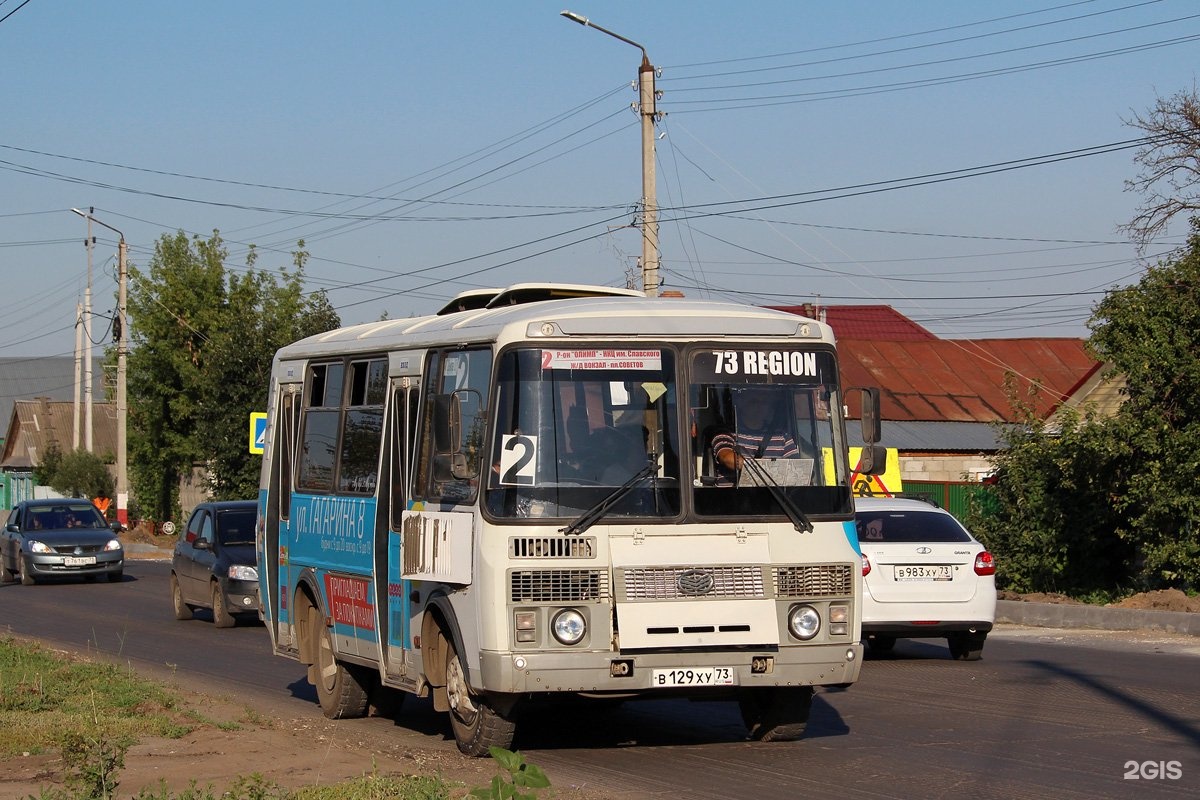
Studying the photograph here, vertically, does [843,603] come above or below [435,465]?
below

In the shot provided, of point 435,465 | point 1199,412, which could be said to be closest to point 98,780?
point 435,465

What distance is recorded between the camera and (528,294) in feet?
39.0

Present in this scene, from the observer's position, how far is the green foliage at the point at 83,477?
202 ft

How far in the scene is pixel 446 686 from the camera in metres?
10.2

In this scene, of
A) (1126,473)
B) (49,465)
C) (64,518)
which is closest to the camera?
(1126,473)

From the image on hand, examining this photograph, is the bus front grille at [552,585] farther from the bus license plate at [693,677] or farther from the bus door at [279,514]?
the bus door at [279,514]

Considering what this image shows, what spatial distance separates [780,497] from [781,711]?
1.58m

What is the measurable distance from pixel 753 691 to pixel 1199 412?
Result: 1271 centimetres

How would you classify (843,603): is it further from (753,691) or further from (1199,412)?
(1199,412)

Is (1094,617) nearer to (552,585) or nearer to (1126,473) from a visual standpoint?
(1126,473)

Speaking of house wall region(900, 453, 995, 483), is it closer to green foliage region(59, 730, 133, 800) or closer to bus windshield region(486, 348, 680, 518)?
bus windshield region(486, 348, 680, 518)

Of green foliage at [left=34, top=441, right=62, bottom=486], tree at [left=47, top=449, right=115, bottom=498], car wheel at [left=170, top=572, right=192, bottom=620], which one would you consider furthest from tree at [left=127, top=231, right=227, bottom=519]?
car wheel at [left=170, top=572, right=192, bottom=620]

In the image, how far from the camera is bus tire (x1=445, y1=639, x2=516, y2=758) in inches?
383

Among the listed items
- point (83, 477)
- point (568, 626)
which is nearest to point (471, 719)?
point (568, 626)
